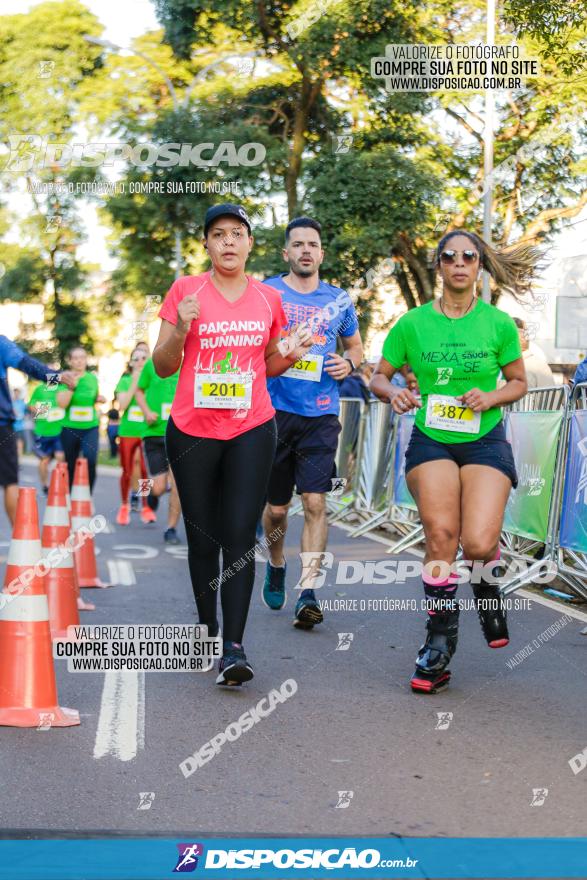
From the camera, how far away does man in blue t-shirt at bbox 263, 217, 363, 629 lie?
783 cm

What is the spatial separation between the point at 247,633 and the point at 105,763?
2.85m

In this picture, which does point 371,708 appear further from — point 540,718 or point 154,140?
point 154,140

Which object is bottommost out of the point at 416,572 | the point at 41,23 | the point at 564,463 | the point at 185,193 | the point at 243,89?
the point at 416,572

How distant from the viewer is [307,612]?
767cm

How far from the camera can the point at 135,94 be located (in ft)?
101

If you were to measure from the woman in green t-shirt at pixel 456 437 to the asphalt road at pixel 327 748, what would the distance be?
0.37 metres

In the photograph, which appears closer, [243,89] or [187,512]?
[187,512]

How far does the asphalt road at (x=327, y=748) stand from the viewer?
4.11 metres

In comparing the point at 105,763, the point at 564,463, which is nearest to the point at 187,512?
the point at 105,763

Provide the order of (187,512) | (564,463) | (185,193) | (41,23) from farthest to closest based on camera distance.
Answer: (41,23)
(185,193)
(564,463)
(187,512)

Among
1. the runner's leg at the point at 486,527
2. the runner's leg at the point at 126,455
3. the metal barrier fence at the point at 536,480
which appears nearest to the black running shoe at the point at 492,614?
the runner's leg at the point at 486,527

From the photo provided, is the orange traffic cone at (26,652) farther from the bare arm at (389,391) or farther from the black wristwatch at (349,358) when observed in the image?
the black wristwatch at (349,358)

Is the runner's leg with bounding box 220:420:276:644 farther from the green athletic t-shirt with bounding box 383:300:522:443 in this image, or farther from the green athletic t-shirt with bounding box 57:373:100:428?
the green athletic t-shirt with bounding box 57:373:100:428

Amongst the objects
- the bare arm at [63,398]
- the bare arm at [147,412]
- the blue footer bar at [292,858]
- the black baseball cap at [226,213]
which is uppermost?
the black baseball cap at [226,213]
